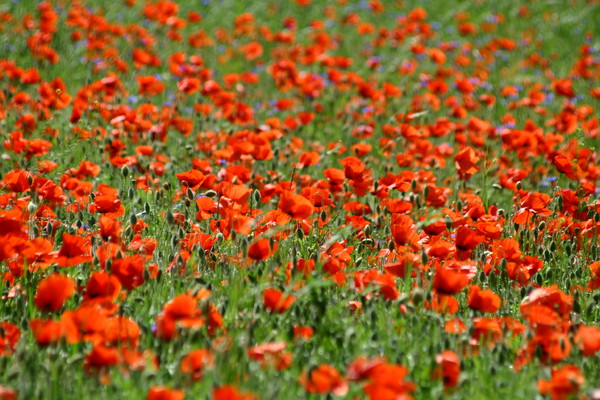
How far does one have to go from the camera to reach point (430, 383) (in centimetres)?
231

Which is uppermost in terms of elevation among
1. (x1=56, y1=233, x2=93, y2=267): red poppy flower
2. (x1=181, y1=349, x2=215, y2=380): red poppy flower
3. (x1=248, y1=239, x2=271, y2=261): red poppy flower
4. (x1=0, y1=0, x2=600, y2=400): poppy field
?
(x1=56, y1=233, x2=93, y2=267): red poppy flower

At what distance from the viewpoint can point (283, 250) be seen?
3.19 meters

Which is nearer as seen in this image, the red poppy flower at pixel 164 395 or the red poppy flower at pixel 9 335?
the red poppy flower at pixel 164 395

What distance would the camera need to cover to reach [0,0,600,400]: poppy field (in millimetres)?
2152

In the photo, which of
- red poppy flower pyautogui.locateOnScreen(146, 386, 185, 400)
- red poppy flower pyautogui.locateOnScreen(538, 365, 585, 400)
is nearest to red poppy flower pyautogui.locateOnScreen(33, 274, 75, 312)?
red poppy flower pyautogui.locateOnScreen(146, 386, 185, 400)

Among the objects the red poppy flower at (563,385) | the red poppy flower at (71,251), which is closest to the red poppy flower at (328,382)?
the red poppy flower at (563,385)

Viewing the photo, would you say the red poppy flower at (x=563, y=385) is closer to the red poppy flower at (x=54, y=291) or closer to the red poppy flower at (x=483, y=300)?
the red poppy flower at (x=483, y=300)

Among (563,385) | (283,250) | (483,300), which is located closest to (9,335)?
(283,250)

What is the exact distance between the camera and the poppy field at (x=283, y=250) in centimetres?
215

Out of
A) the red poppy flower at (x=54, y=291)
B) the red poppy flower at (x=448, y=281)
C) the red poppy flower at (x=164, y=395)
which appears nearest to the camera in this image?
the red poppy flower at (x=164, y=395)

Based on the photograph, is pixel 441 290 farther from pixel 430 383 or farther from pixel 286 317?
pixel 286 317

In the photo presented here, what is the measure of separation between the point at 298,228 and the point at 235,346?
116 centimetres

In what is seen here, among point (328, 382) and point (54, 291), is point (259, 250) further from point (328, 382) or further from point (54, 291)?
point (328, 382)

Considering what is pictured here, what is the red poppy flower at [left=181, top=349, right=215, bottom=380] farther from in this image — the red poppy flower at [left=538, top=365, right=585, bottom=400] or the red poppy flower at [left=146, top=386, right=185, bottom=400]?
the red poppy flower at [left=538, top=365, right=585, bottom=400]
